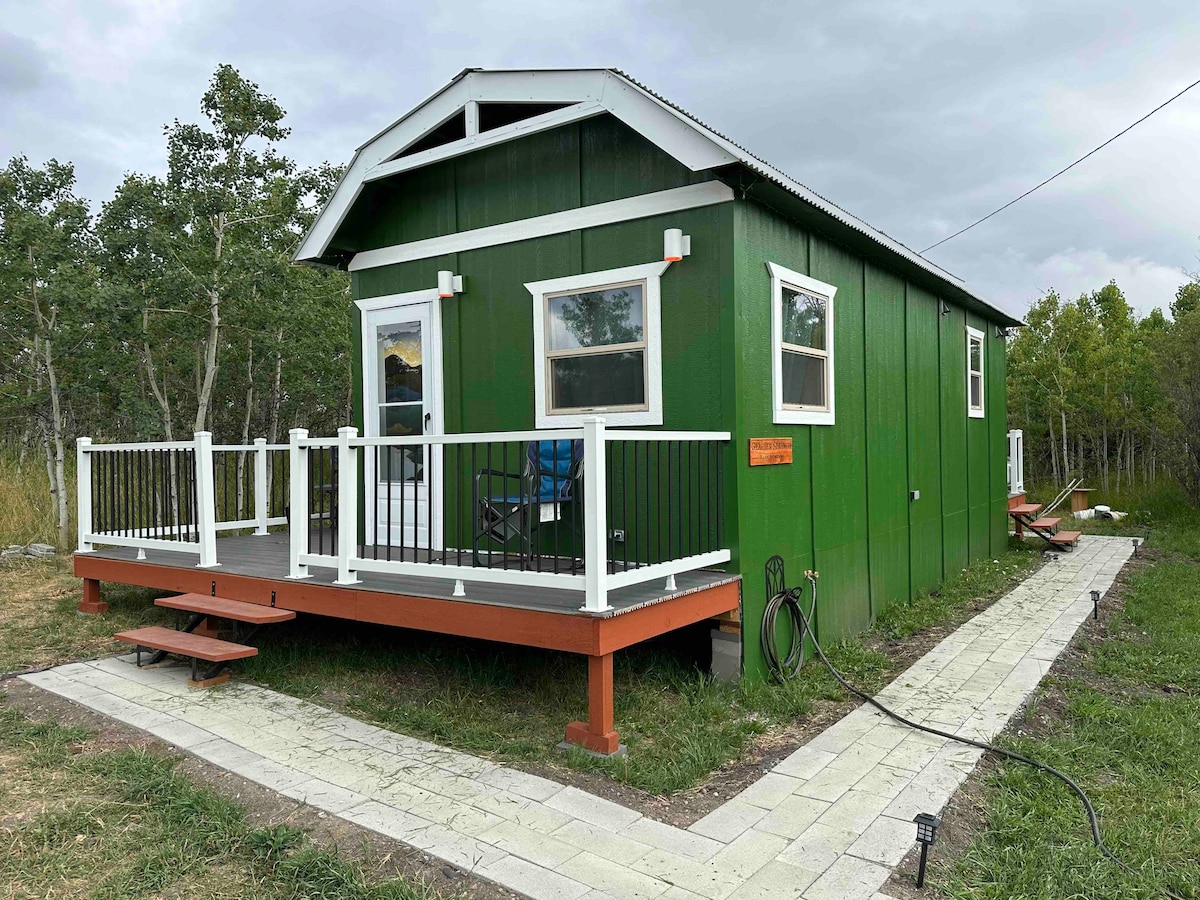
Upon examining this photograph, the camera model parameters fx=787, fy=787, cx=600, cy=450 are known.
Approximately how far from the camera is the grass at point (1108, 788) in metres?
2.69

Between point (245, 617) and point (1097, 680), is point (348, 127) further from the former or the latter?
point (1097, 680)

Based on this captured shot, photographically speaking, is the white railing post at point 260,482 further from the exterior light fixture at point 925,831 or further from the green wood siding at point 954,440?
the green wood siding at point 954,440

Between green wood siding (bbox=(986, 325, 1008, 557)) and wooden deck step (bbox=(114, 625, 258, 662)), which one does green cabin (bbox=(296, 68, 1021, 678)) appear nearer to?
wooden deck step (bbox=(114, 625, 258, 662))

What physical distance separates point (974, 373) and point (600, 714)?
7.81 metres

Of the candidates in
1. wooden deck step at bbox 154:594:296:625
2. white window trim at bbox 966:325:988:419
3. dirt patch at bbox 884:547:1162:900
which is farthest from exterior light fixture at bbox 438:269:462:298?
white window trim at bbox 966:325:988:419

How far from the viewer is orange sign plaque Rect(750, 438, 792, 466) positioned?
15.8 ft

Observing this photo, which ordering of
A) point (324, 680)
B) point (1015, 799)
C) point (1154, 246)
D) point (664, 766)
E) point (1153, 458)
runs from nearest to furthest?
point (1015, 799), point (664, 766), point (324, 680), point (1153, 458), point (1154, 246)

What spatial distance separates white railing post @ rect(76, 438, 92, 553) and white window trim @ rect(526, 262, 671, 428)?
12.3 ft

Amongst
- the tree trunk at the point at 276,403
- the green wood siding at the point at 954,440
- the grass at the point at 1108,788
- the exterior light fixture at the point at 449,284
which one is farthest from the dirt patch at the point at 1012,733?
the tree trunk at the point at 276,403

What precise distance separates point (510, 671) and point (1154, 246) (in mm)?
24554

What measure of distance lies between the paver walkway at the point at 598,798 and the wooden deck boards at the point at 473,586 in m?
0.74

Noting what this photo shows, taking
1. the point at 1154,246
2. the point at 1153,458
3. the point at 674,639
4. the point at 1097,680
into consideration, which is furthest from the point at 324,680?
the point at 1154,246

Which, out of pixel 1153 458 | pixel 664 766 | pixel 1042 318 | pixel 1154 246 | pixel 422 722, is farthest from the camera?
pixel 1154 246

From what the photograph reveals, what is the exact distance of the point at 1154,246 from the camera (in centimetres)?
2203
